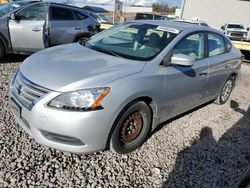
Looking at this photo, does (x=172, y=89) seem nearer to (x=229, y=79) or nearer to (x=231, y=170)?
(x=231, y=170)

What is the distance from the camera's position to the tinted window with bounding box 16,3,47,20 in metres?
6.34

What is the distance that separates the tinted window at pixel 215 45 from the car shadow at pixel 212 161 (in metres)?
1.35

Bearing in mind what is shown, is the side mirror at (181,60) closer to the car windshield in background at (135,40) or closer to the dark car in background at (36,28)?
the car windshield in background at (135,40)

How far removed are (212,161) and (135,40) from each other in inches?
81.0

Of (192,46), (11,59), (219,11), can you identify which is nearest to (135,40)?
(192,46)

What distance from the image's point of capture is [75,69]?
279 centimetres

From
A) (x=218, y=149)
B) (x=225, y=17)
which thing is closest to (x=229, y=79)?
(x=218, y=149)

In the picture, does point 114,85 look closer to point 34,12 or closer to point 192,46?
point 192,46

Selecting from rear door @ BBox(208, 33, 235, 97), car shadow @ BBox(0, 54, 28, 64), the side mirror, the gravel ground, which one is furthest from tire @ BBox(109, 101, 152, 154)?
car shadow @ BBox(0, 54, 28, 64)

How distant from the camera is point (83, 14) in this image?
755 centimetres

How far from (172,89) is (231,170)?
4.18 feet

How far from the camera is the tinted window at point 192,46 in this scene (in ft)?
11.5

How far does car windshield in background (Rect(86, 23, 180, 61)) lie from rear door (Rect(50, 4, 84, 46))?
3036 mm

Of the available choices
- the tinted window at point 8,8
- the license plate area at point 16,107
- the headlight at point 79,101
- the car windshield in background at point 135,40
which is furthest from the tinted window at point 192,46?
the tinted window at point 8,8
